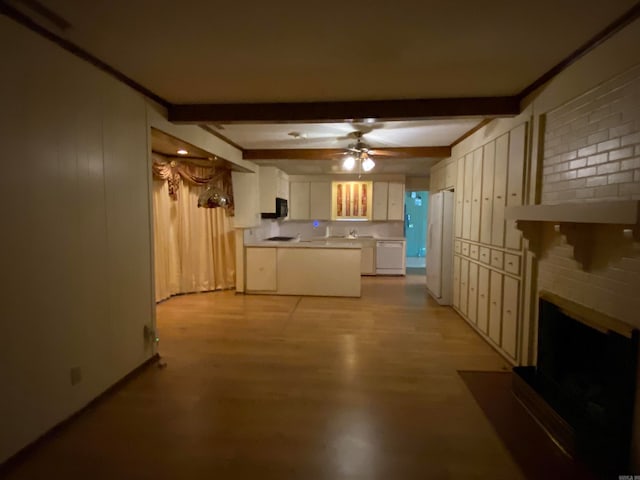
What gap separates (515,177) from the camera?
114 inches

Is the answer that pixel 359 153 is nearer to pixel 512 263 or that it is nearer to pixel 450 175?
pixel 450 175

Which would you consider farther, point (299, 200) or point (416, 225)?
point (416, 225)

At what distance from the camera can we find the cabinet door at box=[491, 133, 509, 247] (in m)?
3.09

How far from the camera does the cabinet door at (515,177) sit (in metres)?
2.78

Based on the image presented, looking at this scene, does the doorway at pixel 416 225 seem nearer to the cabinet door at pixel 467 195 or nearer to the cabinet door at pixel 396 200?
the cabinet door at pixel 396 200

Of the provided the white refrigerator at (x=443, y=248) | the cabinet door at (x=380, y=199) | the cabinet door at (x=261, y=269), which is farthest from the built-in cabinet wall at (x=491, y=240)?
the cabinet door at (x=261, y=269)

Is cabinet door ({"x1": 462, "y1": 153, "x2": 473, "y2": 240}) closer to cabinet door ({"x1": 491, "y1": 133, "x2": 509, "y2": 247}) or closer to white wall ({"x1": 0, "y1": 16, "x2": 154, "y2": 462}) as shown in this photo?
cabinet door ({"x1": 491, "y1": 133, "x2": 509, "y2": 247})

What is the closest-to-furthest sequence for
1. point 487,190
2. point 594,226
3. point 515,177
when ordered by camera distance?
point 594,226
point 515,177
point 487,190

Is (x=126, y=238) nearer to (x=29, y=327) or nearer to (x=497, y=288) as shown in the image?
(x=29, y=327)

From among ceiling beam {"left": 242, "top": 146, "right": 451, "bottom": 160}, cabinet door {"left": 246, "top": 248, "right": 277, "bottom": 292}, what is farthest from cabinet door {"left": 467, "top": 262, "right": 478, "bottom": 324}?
cabinet door {"left": 246, "top": 248, "right": 277, "bottom": 292}

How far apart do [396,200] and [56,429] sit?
6657mm

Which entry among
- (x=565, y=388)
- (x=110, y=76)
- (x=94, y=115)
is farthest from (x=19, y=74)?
(x=565, y=388)

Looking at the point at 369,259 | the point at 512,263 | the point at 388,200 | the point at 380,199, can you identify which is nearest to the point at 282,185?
the point at 380,199

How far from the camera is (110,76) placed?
2342mm
